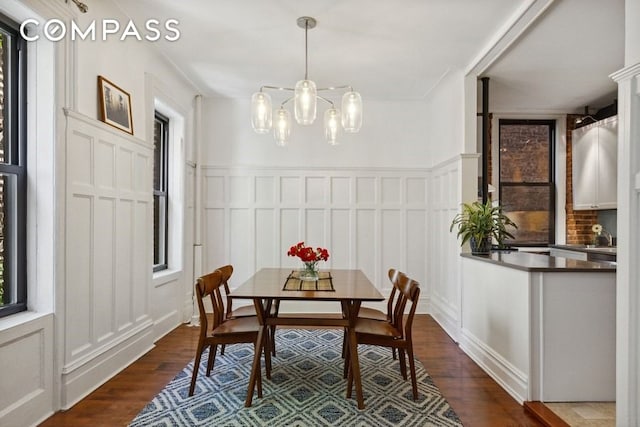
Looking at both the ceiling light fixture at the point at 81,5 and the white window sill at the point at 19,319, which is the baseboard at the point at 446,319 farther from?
the ceiling light fixture at the point at 81,5

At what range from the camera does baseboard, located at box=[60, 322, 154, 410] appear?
2.64 m

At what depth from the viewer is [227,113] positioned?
5.40 meters

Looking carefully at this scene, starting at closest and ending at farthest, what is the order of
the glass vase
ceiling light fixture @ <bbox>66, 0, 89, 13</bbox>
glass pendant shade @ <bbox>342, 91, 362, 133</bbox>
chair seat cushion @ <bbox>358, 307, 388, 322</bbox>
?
ceiling light fixture @ <bbox>66, 0, 89, 13</bbox>, glass pendant shade @ <bbox>342, 91, 362, 133</bbox>, chair seat cushion @ <bbox>358, 307, 388, 322</bbox>, the glass vase

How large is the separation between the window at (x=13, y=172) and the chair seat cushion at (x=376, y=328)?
209cm

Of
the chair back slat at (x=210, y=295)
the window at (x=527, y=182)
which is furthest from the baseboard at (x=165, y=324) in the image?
the window at (x=527, y=182)

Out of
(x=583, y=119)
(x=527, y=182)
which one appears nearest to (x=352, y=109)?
(x=527, y=182)

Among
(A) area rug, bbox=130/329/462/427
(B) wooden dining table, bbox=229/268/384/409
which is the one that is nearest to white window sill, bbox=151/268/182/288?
(A) area rug, bbox=130/329/462/427

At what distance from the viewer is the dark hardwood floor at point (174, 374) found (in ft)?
8.29

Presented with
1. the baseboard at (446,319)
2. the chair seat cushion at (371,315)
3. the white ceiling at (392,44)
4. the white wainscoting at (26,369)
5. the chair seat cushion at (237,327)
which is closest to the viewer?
the white wainscoting at (26,369)

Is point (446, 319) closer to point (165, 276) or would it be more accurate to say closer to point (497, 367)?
point (497, 367)

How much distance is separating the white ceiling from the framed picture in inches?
22.7

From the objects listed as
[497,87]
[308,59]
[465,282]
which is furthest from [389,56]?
[465,282]

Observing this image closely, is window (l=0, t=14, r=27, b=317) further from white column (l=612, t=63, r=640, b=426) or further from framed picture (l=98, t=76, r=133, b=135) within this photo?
white column (l=612, t=63, r=640, b=426)

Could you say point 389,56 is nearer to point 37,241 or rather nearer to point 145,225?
point 145,225
